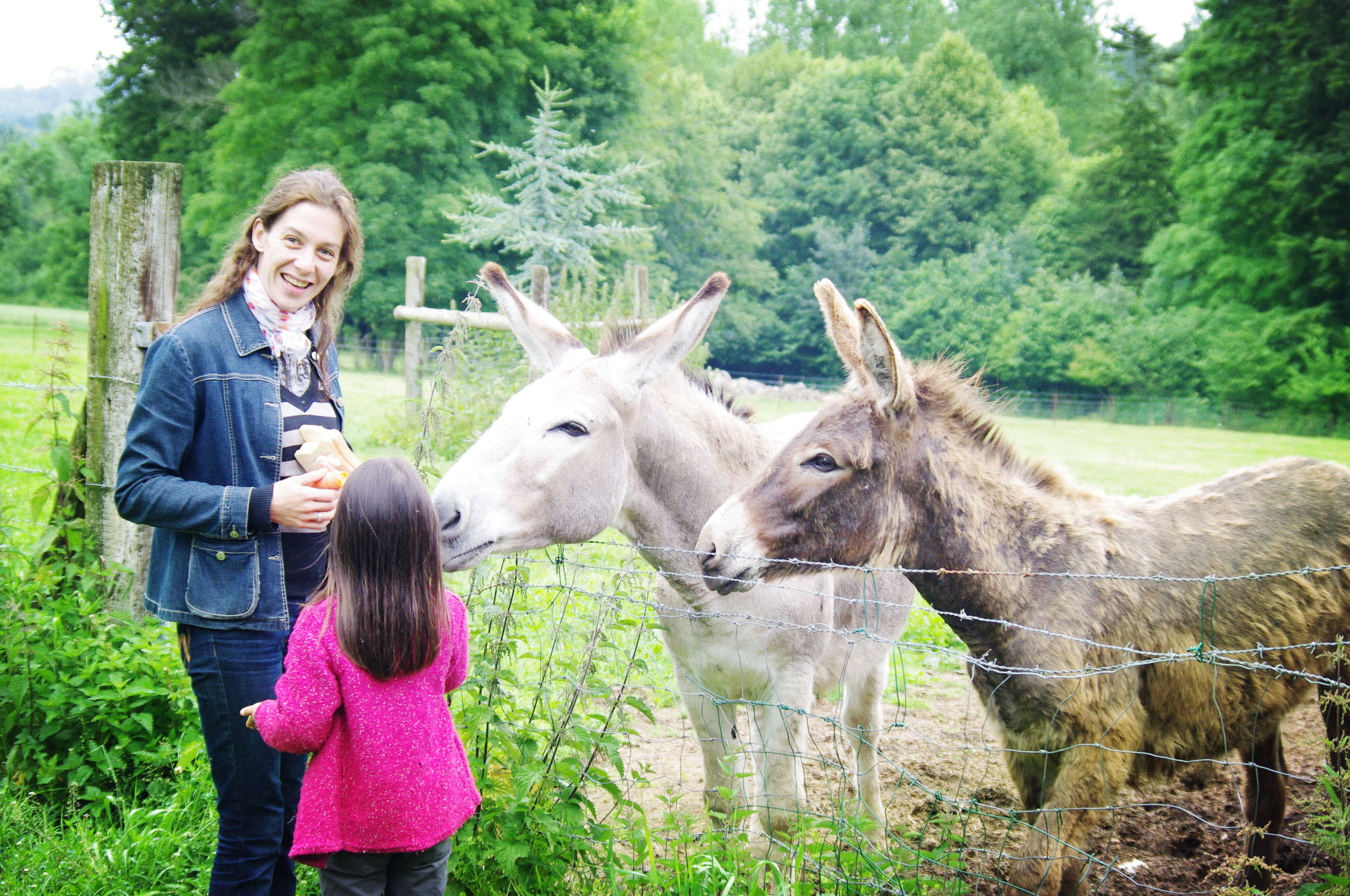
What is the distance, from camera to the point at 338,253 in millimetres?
2316

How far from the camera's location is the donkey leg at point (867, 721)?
11.7 feet

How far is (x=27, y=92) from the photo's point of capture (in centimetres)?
11031

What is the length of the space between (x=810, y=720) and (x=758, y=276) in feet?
95.8

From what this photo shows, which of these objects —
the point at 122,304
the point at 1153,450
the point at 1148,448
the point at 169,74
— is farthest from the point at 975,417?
the point at 169,74

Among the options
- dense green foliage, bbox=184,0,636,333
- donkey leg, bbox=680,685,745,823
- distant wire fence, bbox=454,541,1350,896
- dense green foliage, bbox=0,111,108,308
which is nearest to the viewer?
distant wire fence, bbox=454,541,1350,896

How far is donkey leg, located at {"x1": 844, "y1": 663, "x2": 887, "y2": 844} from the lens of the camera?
3.57 m

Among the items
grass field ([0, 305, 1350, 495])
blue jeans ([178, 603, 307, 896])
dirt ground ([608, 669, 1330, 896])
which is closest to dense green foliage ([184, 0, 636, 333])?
grass field ([0, 305, 1350, 495])

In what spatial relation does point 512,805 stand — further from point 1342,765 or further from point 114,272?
point 1342,765

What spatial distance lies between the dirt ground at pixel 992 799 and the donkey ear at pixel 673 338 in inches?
49.1

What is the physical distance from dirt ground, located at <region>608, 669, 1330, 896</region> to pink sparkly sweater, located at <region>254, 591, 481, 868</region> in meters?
0.99

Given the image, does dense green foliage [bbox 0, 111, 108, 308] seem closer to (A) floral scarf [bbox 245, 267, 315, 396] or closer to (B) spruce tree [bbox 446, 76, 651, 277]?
(B) spruce tree [bbox 446, 76, 651, 277]

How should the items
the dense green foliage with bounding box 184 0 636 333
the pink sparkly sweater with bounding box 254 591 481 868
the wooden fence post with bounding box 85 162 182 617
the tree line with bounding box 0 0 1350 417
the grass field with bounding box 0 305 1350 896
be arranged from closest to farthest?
the pink sparkly sweater with bounding box 254 591 481 868 < the grass field with bounding box 0 305 1350 896 < the wooden fence post with bounding box 85 162 182 617 < the tree line with bounding box 0 0 1350 417 < the dense green foliage with bounding box 184 0 636 333

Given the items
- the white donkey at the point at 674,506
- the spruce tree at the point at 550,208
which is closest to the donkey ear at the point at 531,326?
the white donkey at the point at 674,506

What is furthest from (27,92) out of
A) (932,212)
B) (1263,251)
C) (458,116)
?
(1263,251)
